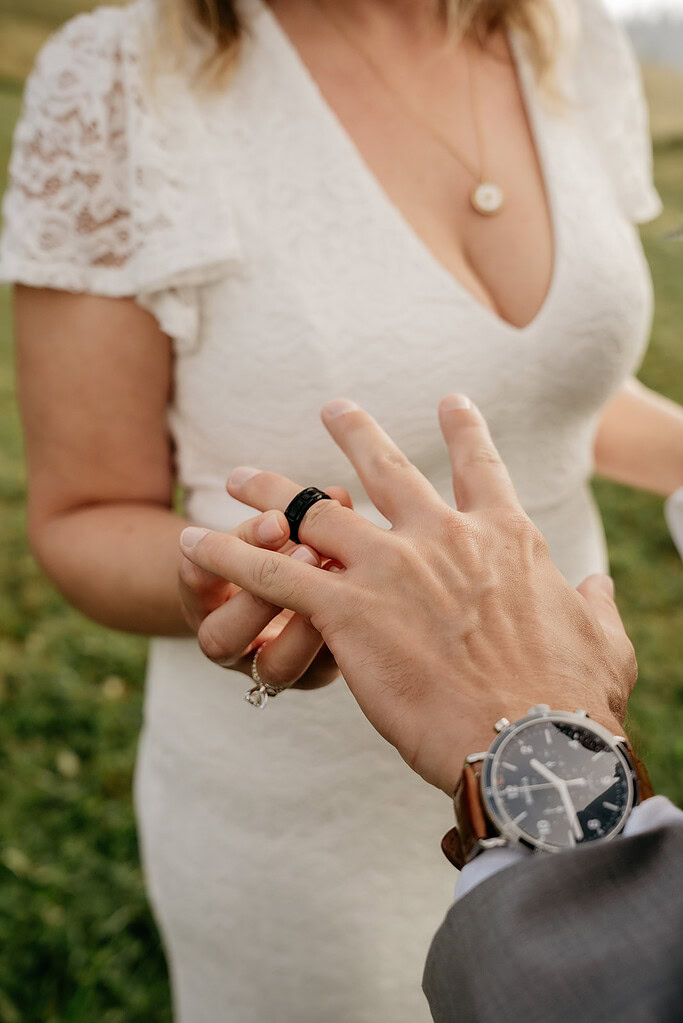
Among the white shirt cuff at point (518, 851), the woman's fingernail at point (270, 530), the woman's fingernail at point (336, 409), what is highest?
the woman's fingernail at point (336, 409)

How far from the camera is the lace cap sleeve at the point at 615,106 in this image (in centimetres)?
157

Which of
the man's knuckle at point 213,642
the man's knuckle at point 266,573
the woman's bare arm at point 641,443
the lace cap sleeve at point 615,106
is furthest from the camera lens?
the woman's bare arm at point 641,443

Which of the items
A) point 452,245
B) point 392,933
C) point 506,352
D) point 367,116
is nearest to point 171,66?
Result: point 367,116

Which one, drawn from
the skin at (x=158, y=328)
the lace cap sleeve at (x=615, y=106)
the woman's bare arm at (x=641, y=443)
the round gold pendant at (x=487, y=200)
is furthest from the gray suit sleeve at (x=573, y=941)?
the lace cap sleeve at (x=615, y=106)

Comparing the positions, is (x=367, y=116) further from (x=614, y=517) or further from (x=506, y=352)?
(x=614, y=517)

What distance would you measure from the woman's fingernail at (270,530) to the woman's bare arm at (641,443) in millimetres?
1055

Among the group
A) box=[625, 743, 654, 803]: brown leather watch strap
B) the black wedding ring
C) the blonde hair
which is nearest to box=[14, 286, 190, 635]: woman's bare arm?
the black wedding ring

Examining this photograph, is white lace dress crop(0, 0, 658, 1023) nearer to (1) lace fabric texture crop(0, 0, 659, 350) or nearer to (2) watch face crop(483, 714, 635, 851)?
(1) lace fabric texture crop(0, 0, 659, 350)

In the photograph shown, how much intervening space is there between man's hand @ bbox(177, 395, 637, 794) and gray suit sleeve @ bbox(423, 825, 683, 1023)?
0.13m

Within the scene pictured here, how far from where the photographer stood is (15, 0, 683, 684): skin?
1223 mm

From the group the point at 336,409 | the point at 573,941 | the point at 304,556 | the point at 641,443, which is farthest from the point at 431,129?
the point at 573,941

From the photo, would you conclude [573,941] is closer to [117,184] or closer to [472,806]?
[472,806]

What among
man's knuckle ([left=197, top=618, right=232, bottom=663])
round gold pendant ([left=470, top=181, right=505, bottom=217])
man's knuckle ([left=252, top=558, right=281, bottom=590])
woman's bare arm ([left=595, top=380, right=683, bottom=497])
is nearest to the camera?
man's knuckle ([left=252, top=558, right=281, bottom=590])

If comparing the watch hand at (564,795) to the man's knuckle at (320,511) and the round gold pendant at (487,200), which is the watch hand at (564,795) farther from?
the round gold pendant at (487,200)
